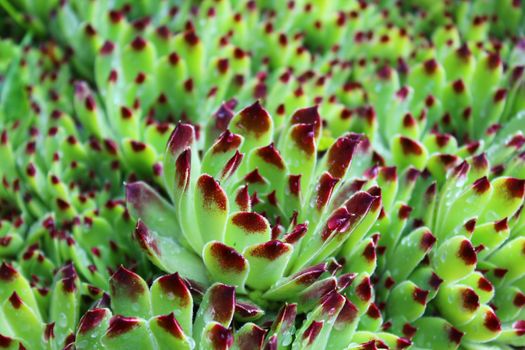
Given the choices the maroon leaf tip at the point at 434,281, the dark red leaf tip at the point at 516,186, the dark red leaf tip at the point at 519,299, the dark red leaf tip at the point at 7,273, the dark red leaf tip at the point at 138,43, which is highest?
the dark red leaf tip at the point at 138,43

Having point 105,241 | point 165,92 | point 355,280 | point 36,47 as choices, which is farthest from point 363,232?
point 36,47

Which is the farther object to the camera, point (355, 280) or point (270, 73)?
point (270, 73)

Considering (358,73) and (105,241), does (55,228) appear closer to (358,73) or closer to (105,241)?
(105,241)

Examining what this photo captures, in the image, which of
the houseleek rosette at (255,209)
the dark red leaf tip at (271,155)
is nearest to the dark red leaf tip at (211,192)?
the houseleek rosette at (255,209)

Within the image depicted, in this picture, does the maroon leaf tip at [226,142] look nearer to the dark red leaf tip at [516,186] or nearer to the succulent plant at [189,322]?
the succulent plant at [189,322]

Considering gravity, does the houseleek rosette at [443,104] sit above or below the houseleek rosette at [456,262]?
above

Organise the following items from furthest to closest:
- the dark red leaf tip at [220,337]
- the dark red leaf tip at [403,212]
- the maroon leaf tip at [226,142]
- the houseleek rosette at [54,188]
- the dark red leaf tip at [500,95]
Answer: the dark red leaf tip at [500,95] → the houseleek rosette at [54,188] → the dark red leaf tip at [403,212] → the maroon leaf tip at [226,142] → the dark red leaf tip at [220,337]

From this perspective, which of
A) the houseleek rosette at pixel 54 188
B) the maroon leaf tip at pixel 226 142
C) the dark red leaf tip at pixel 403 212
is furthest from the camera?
the houseleek rosette at pixel 54 188

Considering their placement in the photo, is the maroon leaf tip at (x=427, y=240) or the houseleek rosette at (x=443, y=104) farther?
the houseleek rosette at (x=443, y=104)

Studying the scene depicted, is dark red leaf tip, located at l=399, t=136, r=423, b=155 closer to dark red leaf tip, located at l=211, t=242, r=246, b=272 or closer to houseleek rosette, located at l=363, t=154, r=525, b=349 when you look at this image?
houseleek rosette, located at l=363, t=154, r=525, b=349
